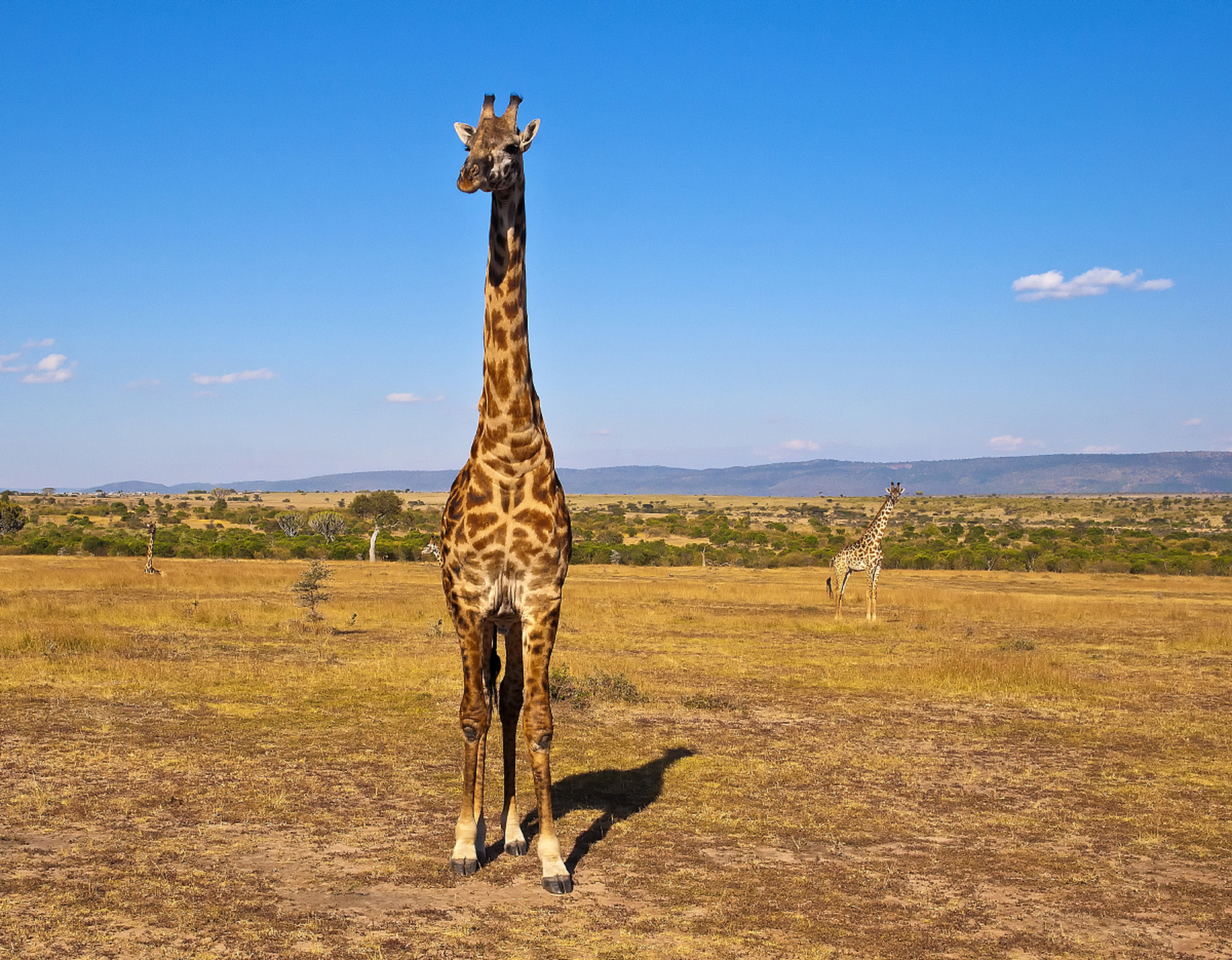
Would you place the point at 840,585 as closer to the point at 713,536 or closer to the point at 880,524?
the point at 880,524

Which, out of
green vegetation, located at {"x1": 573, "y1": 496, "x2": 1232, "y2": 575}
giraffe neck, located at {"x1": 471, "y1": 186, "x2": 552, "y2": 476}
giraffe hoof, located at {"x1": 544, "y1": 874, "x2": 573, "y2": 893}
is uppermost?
giraffe neck, located at {"x1": 471, "y1": 186, "x2": 552, "y2": 476}

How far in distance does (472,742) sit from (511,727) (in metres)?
0.78

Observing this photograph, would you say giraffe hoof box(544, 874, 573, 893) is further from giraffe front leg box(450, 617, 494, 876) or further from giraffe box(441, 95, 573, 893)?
giraffe front leg box(450, 617, 494, 876)

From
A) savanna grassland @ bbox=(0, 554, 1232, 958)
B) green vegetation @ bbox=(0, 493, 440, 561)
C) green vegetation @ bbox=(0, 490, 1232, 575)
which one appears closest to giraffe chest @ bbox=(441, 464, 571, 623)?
savanna grassland @ bbox=(0, 554, 1232, 958)

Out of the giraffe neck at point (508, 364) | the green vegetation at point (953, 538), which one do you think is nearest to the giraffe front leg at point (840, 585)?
the giraffe neck at point (508, 364)

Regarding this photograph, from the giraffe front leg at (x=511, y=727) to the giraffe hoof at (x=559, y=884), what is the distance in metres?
0.95

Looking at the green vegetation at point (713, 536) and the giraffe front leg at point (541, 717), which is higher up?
the giraffe front leg at point (541, 717)

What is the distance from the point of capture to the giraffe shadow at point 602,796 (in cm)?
828

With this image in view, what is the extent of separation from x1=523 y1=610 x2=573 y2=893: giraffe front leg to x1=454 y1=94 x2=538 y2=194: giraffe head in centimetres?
301

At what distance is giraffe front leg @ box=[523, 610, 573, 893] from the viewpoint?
7.25 meters

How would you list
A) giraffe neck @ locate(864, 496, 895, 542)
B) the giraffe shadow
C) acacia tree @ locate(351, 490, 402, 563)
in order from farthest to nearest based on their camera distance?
acacia tree @ locate(351, 490, 402, 563) < giraffe neck @ locate(864, 496, 895, 542) < the giraffe shadow

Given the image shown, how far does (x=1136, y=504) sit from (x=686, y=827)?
146154mm

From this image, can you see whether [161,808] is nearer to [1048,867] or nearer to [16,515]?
[1048,867]

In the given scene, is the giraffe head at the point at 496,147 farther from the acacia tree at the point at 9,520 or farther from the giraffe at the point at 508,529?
the acacia tree at the point at 9,520
